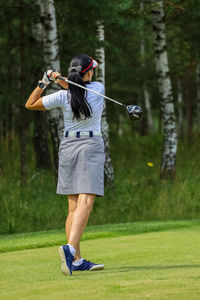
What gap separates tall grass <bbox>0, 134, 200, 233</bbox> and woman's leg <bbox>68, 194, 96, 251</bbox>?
20.8 feet

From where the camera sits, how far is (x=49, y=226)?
13297 millimetres

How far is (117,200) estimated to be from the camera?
49.1 ft

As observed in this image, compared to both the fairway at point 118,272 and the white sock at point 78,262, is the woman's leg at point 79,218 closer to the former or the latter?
the white sock at point 78,262

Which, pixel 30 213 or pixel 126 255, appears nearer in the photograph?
pixel 126 255

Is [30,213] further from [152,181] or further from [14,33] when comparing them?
[14,33]

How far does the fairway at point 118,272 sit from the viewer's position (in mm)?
5066

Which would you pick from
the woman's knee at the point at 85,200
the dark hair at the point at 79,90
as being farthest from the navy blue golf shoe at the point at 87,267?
the dark hair at the point at 79,90

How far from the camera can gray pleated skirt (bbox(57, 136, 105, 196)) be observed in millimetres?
6602

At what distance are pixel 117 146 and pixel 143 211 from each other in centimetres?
1109

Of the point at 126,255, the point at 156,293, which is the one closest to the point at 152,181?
the point at 126,255

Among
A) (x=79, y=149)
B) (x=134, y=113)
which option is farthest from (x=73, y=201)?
(x=134, y=113)

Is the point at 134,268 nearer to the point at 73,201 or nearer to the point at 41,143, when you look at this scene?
the point at 73,201

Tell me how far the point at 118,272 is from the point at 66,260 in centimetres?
49

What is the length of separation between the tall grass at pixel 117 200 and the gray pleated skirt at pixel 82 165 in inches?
248
